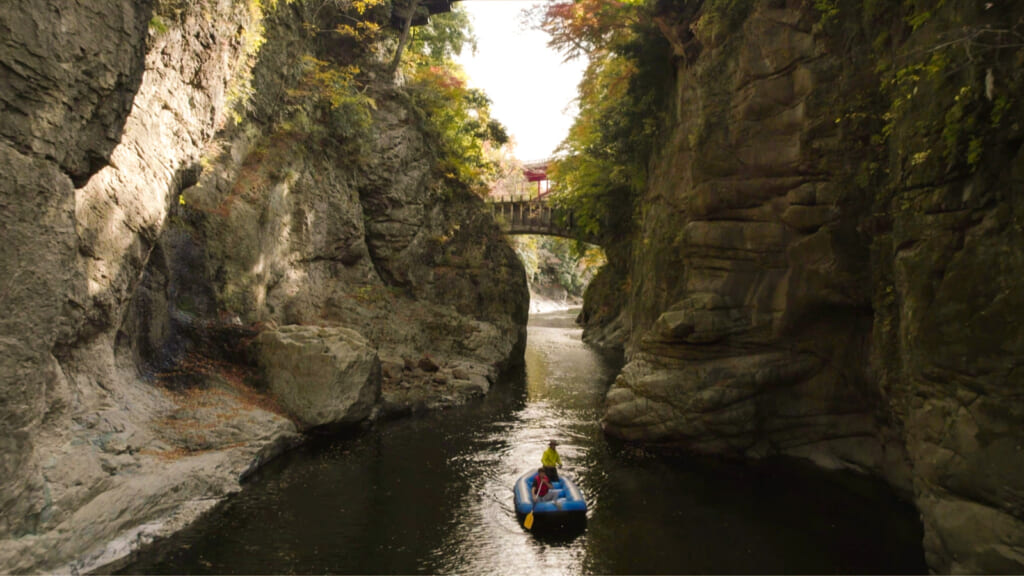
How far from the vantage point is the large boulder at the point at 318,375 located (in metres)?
14.2

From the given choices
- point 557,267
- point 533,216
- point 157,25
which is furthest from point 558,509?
point 557,267

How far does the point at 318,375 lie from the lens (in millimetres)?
14344

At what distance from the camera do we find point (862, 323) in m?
12.6

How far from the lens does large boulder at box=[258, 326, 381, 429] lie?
14.2 m

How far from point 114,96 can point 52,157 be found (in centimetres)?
181

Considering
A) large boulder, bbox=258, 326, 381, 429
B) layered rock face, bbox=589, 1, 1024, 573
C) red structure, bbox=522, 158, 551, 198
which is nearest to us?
layered rock face, bbox=589, 1, 1024, 573

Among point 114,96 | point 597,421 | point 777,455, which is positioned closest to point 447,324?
point 597,421

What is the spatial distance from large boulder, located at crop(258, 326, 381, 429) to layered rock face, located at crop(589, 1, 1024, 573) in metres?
6.87

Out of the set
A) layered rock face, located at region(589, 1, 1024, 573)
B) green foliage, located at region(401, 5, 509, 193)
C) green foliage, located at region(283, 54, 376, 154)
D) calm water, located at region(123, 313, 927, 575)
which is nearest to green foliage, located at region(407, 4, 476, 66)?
green foliage, located at region(401, 5, 509, 193)

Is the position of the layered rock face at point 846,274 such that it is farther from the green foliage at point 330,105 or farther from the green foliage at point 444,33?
the green foliage at point 444,33

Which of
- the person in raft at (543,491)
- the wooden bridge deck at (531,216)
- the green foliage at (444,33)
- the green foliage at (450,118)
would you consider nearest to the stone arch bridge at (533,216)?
the wooden bridge deck at (531,216)

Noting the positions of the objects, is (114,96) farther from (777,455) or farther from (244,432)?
(777,455)

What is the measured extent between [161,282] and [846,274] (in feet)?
53.2

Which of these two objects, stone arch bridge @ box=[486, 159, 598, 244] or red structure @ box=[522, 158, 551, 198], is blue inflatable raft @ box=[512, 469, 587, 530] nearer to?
stone arch bridge @ box=[486, 159, 598, 244]
